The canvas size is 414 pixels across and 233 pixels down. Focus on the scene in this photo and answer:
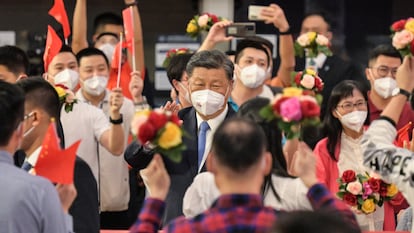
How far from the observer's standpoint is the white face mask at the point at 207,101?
18.4ft

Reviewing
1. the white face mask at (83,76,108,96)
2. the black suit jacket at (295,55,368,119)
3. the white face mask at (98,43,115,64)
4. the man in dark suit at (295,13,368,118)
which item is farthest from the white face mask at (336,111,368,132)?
the white face mask at (98,43,115,64)

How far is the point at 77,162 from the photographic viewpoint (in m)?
4.75

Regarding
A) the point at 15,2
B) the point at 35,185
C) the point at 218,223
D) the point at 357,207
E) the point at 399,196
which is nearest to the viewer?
the point at 218,223

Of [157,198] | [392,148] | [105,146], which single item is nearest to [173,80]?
[105,146]

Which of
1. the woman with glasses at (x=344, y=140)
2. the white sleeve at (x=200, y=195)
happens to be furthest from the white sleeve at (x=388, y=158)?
the woman with glasses at (x=344, y=140)

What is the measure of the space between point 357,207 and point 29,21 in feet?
16.9

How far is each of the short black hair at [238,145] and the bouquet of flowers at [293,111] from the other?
0.23 m

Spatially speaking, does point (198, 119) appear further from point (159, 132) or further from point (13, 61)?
point (159, 132)

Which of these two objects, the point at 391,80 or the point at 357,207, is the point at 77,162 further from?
the point at 391,80

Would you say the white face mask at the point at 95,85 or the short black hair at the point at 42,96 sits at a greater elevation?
the short black hair at the point at 42,96

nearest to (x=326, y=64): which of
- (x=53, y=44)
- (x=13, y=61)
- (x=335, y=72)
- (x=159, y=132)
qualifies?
(x=335, y=72)

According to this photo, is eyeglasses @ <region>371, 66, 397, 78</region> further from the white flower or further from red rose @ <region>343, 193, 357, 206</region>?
red rose @ <region>343, 193, 357, 206</region>

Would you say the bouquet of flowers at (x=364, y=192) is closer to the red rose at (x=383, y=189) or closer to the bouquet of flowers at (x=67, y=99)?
the red rose at (x=383, y=189)

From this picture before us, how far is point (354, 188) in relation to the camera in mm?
5934
